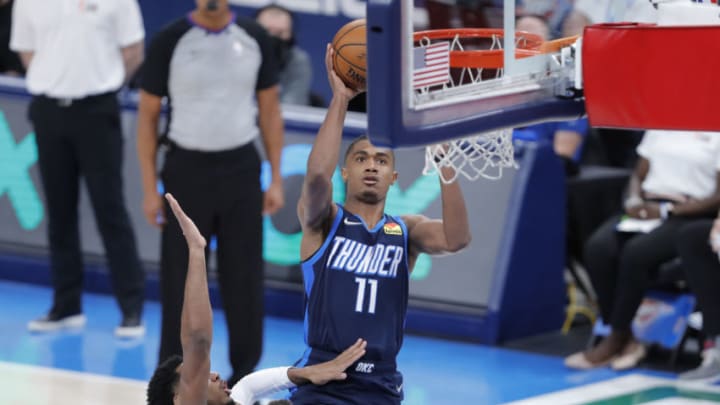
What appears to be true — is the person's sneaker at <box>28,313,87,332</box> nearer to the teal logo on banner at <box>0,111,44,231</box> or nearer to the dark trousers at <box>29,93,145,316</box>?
the dark trousers at <box>29,93,145,316</box>

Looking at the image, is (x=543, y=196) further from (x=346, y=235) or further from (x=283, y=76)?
(x=346, y=235)

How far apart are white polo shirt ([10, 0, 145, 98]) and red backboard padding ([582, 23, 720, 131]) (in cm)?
509

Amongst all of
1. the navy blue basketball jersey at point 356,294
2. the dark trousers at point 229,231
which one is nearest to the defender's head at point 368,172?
the navy blue basketball jersey at point 356,294

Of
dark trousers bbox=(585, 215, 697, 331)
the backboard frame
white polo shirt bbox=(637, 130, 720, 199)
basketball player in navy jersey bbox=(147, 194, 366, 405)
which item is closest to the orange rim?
the backboard frame

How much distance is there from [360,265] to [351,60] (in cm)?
93

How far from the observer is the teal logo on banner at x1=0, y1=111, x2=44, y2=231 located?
11.3 meters

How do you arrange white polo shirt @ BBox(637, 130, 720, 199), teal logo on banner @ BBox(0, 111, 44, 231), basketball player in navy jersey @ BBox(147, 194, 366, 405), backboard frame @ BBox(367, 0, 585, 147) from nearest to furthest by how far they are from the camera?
backboard frame @ BBox(367, 0, 585, 147)
basketball player in navy jersey @ BBox(147, 194, 366, 405)
white polo shirt @ BBox(637, 130, 720, 199)
teal logo on banner @ BBox(0, 111, 44, 231)

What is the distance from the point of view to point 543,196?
32.4 ft

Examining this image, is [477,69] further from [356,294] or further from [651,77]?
[356,294]

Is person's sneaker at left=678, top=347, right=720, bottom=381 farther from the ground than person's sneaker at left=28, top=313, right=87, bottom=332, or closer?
farther from the ground

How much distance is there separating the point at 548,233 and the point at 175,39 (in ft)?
10.5

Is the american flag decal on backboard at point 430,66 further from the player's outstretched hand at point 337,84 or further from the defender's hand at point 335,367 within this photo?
the defender's hand at point 335,367

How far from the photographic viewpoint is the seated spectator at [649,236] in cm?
911

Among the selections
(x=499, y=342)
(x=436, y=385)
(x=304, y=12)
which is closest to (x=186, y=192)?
(x=436, y=385)
